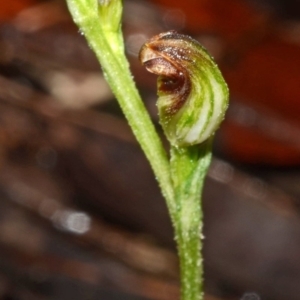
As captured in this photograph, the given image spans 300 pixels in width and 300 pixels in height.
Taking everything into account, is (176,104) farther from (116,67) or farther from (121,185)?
(121,185)

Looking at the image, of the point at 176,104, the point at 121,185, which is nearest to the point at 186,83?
the point at 176,104

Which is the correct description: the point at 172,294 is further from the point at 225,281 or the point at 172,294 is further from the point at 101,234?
the point at 101,234

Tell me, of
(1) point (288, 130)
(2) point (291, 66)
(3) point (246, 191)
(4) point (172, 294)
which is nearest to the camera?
(4) point (172, 294)

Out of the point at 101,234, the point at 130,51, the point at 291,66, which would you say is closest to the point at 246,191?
the point at 101,234

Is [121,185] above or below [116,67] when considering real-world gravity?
above

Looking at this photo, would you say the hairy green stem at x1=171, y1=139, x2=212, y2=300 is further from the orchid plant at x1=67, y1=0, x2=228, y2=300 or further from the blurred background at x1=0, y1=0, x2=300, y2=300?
the blurred background at x1=0, y1=0, x2=300, y2=300

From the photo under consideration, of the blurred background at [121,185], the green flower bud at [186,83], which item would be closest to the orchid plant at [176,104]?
the green flower bud at [186,83]

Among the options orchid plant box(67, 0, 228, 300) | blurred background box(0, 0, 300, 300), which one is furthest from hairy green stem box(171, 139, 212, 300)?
blurred background box(0, 0, 300, 300)
